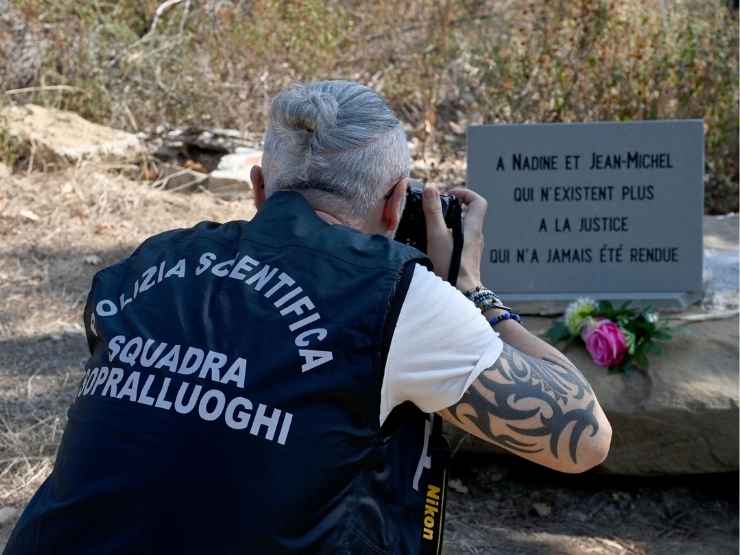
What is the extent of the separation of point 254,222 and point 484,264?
2401 mm

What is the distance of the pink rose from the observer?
11.4 ft

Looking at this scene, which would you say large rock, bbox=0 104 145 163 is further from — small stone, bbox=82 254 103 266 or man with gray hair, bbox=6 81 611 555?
man with gray hair, bbox=6 81 611 555

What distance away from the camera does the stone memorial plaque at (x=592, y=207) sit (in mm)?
3824

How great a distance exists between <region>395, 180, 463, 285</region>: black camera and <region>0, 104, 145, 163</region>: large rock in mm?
4880

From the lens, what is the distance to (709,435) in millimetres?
3445

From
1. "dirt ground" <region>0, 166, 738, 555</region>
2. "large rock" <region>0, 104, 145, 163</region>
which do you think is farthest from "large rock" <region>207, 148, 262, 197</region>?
"dirt ground" <region>0, 166, 738, 555</region>

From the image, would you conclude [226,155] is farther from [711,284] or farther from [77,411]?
[77,411]

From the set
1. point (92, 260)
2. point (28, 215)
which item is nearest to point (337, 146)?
point (92, 260)

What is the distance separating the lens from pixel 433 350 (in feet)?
4.82

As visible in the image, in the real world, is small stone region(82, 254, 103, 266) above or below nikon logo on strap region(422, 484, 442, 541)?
above

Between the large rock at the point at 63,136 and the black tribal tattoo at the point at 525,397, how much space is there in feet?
17.1

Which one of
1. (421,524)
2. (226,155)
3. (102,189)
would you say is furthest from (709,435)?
(226,155)

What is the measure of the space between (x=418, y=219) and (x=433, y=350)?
0.43 m

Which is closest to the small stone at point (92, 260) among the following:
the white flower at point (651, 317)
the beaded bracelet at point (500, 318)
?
the white flower at point (651, 317)
